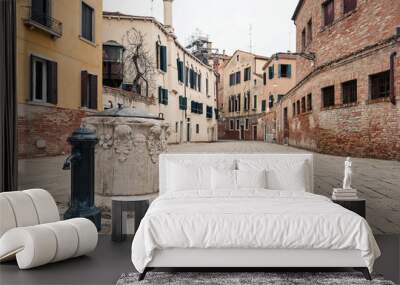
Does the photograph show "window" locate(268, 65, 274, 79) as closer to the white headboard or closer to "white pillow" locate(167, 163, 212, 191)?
the white headboard

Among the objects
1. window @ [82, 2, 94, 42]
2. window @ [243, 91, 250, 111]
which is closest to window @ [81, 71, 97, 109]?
window @ [82, 2, 94, 42]

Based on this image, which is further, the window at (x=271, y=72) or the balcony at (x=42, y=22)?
the window at (x=271, y=72)

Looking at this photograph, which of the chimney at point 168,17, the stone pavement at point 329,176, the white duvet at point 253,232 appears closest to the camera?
the white duvet at point 253,232

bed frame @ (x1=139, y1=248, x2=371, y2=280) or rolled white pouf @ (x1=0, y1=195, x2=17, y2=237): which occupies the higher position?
rolled white pouf @ (x1=0, y1=195, x2=17, y2=237)

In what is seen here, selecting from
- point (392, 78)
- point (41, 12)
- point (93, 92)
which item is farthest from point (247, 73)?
point (41, 12)

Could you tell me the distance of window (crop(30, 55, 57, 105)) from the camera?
13.8ft

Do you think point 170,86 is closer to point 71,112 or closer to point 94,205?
point 71,112

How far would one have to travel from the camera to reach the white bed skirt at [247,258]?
2.72 metres

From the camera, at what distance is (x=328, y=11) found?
13.6 feet

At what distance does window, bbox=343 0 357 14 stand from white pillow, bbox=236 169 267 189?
71.1 inches

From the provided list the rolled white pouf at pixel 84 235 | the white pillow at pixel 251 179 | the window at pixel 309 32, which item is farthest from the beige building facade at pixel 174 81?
the rolled white pouf at pixel 84 235

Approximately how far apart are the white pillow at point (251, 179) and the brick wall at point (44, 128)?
5.94 feet

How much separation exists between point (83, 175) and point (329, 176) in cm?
245

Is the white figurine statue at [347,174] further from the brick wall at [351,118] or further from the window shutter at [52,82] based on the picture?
the window shutter at [52,82]
